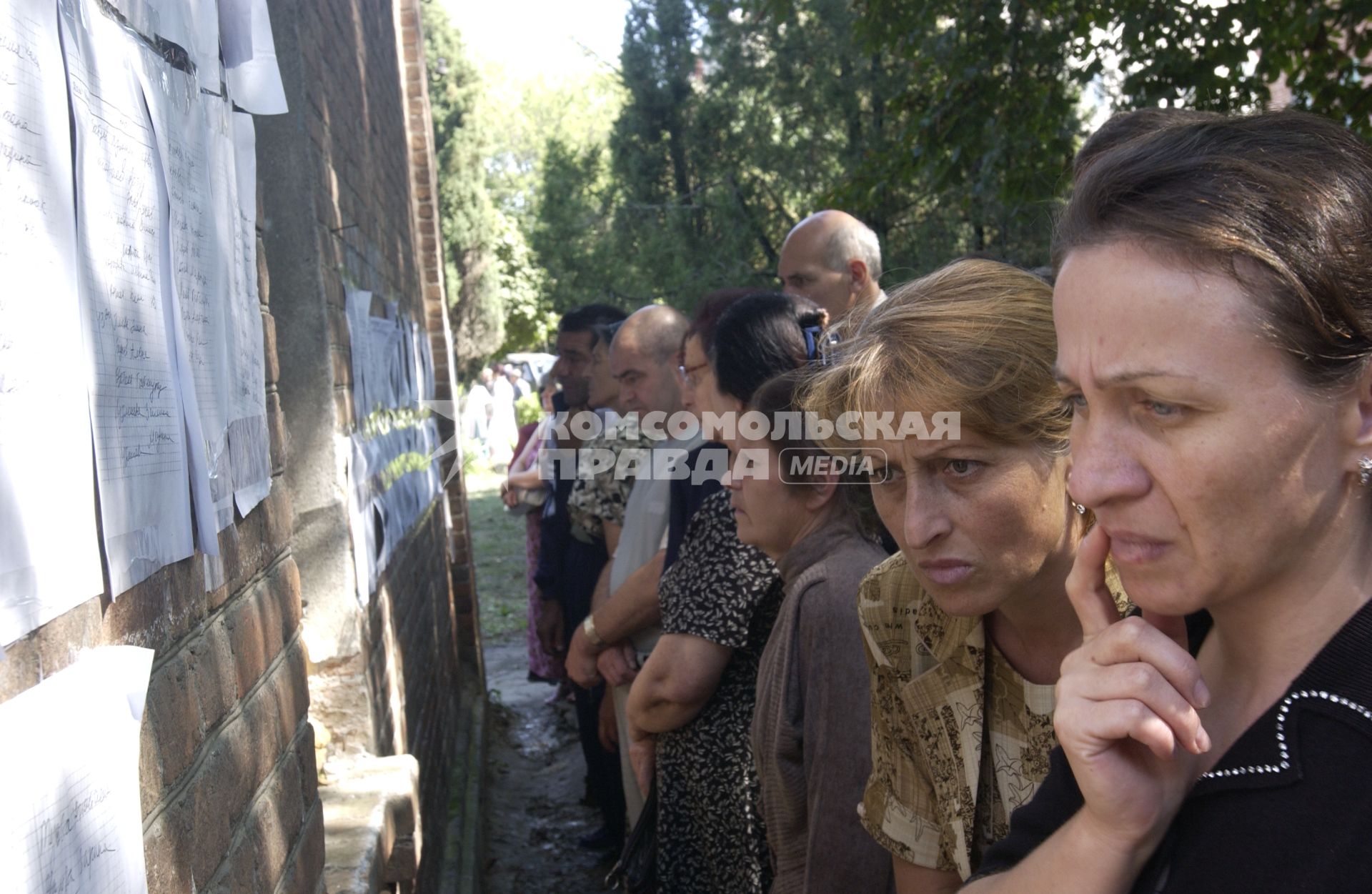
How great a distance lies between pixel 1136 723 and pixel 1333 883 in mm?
209

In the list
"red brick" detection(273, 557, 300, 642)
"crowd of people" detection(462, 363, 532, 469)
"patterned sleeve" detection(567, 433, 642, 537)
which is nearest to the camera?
"red brick" detection(273, 557, 300, 642)

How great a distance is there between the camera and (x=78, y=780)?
93cm

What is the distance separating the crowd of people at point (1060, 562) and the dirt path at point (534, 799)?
2136 mm

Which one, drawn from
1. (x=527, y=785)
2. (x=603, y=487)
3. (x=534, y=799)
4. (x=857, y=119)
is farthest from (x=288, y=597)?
(x=857, y=119)

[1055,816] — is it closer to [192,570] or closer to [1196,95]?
[192,570]

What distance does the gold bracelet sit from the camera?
12.9ft

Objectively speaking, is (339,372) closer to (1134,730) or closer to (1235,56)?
(1134,730)

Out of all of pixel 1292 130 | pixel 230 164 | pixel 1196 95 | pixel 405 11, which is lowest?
pixel 1292 130

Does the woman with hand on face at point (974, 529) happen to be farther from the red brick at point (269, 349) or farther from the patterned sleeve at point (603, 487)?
the patterned sleeve at point (603, 487)

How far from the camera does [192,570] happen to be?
4.40 ft

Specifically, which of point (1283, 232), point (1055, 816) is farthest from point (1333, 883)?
point (1283, 232)

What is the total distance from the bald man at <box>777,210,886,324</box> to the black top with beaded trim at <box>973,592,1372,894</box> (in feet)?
11.5

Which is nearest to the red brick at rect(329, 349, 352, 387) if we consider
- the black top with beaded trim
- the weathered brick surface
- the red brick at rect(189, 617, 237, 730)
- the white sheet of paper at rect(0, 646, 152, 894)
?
the weathered brick surface

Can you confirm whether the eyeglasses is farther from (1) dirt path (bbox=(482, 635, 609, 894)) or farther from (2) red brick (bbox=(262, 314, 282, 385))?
(1) dirt path (bbox=(482, 635, 609, 894))
